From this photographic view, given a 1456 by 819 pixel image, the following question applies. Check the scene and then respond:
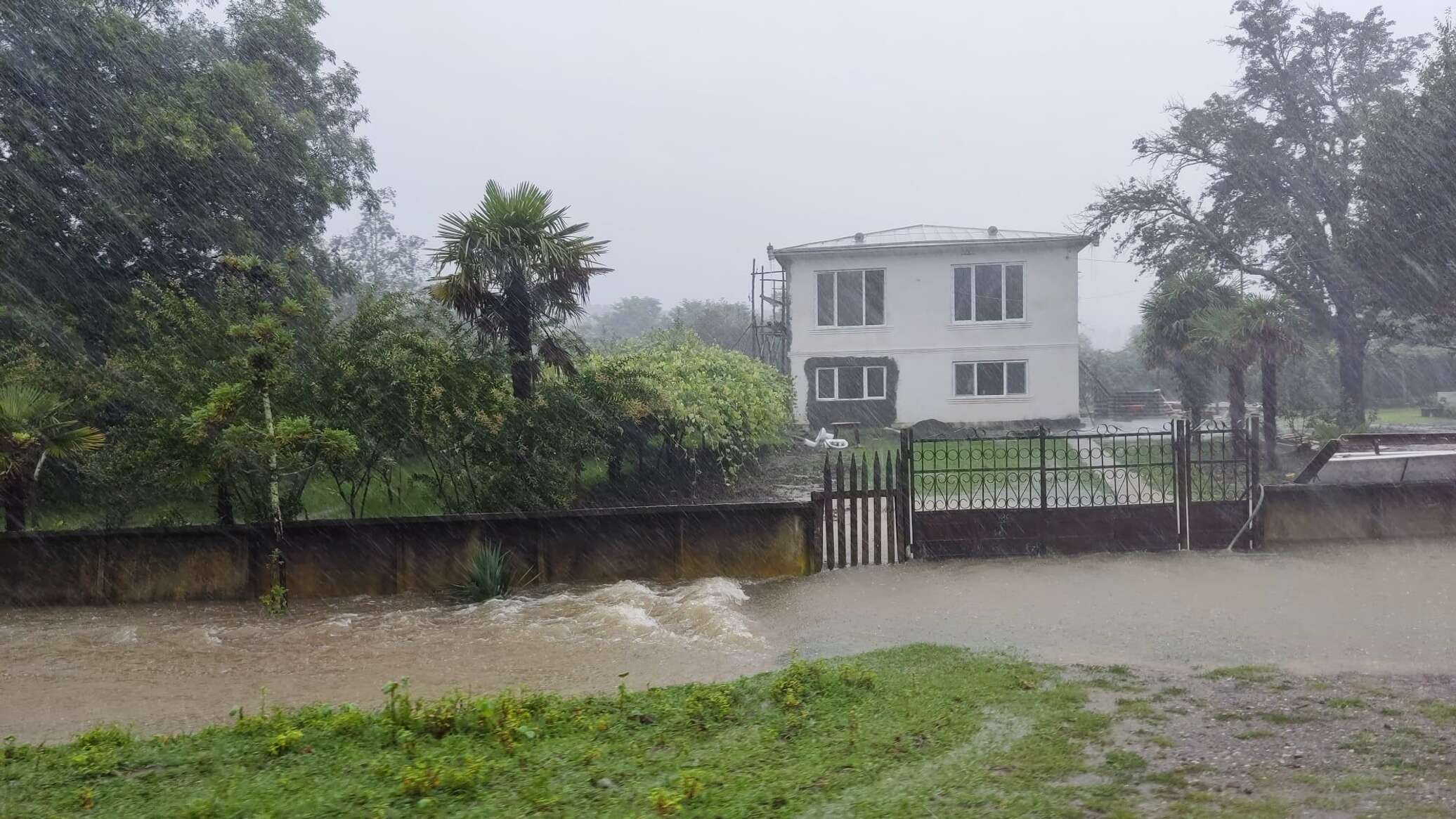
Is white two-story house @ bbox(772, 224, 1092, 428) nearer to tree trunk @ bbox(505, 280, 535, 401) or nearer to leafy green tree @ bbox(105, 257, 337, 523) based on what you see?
tree trunk @ bbox(505, 280, 535, 401)

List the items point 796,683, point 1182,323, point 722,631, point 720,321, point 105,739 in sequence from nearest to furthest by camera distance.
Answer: point 105,739 → point 796,683 → point 722,631 → point 1182,323 → point 720,321

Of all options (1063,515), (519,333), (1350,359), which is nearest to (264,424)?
(519,333)

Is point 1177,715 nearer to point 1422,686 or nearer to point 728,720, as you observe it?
point 1422,686

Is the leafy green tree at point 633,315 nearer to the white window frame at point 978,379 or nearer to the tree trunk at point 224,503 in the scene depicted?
the white window frame at point 978,379

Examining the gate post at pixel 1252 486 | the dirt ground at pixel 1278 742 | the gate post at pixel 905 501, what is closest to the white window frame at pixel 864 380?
the gate post at pixel 1252 486

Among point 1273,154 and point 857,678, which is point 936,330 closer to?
point 1273,154

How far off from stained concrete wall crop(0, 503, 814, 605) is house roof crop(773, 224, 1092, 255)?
66.0 ft

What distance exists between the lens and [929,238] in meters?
31.4

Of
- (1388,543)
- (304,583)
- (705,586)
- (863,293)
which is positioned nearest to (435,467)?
(304,583)

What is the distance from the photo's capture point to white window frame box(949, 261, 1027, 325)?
30578mm

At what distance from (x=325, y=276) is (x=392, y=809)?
18.0 metres

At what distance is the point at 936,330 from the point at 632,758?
26.7 metres

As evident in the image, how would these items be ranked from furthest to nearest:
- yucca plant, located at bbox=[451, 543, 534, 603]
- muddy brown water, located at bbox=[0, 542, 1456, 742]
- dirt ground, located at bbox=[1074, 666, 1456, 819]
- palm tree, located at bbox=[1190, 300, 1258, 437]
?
palm tree, located at bbox=[1190, 300, 1258, 437] < yucca plant, located at bbox=[451, 543, 534, 603] < muddy brown water, located at bbox=[0, 542, 1456, 742] < dirt ground, located at bbox=[1074, 666, 1456, 819]

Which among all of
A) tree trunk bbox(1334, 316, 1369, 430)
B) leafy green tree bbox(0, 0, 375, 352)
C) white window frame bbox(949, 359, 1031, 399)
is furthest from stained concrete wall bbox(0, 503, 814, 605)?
tree trunk bbox(1334, 316, 1369, 430)
